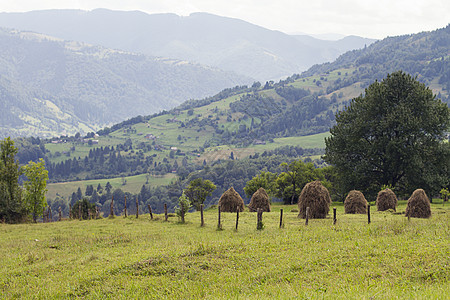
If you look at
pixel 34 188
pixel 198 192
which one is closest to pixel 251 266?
pixel 34 188

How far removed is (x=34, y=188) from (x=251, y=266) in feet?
153

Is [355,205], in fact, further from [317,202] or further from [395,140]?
[395,140]

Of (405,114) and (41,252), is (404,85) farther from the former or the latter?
(41,252)

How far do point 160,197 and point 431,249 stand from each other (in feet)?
563

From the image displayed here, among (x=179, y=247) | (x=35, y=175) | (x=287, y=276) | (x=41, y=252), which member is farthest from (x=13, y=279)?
(x=35, y=175)

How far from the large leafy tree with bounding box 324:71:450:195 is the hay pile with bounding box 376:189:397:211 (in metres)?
8.77

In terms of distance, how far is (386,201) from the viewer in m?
42.3

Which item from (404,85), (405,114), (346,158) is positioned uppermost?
(404,85)

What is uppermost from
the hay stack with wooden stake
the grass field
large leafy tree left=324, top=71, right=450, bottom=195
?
large leafy tree left=324, top=71, right=450, bottom=195

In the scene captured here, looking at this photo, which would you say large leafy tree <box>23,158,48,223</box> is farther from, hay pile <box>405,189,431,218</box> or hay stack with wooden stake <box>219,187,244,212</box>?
hay pile <box>405,189,431,218</box>

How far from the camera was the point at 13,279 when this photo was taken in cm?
1819

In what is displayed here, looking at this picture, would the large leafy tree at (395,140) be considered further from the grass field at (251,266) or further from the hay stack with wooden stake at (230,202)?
the grass field at (251,266)

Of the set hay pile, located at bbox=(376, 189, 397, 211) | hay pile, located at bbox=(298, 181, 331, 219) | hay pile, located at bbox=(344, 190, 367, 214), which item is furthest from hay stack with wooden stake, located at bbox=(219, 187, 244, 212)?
hay pile, located at bbox=(376, 189, 397, 211)

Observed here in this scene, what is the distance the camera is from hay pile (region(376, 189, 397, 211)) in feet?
138
